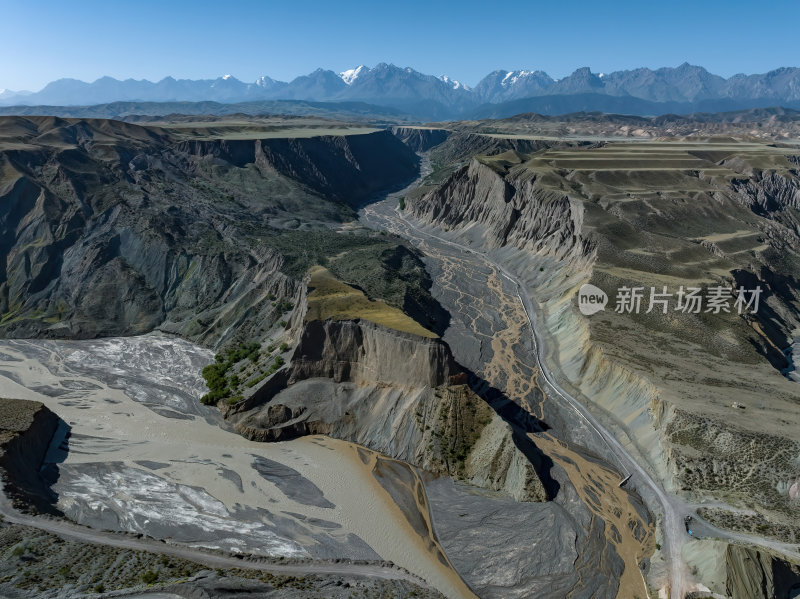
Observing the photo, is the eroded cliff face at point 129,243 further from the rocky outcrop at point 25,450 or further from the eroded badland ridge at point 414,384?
the rocky outcrop at point 25,450

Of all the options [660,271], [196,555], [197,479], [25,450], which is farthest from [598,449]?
[25,450]

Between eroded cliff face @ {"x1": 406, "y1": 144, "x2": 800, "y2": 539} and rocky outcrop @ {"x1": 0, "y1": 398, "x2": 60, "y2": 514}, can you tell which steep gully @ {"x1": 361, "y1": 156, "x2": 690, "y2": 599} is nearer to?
eroded cliff face @ {"x1": 406, "y1": 144, "x2": 800, "y2": 539}

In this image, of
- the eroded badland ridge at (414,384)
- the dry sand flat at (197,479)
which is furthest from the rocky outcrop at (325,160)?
the dry sand flat at (197,479)

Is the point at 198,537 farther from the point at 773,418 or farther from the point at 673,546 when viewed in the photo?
the point at 773,418

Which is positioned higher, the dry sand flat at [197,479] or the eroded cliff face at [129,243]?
the eroded cliff face at [129,243]

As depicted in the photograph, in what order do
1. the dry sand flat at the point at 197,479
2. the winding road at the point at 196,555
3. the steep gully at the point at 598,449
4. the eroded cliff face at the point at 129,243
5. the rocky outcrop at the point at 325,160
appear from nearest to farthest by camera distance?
the winding road at the point at 196,555 < the steep gully at the point at 598,449 < the dry sand flat at the point at 197,479 < the eroded cliff face at the point at 129,243 < the rocky outcrop at the point at 325,160

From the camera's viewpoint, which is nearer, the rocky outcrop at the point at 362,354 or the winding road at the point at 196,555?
the winding road at the point at 196,555

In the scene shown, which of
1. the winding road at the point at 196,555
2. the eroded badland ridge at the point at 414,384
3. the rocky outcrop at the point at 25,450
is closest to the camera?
the winding road at the point at 196,555
